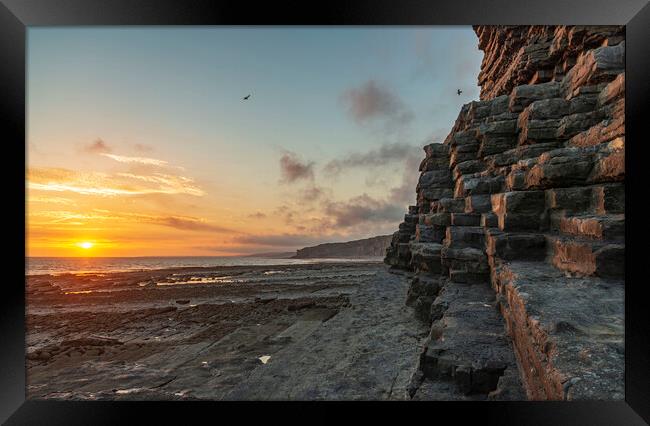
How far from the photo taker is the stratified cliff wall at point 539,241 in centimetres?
319

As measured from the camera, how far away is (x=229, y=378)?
7.48 metres

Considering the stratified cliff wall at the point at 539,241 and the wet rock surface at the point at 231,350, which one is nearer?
the stratified cliff wall at the point at 539,241

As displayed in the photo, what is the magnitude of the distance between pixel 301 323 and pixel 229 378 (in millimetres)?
5447

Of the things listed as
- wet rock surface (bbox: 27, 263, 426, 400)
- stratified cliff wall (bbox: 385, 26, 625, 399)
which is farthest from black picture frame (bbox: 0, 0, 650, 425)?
wet rock surface (bbox: 27, 263, 426, 400)

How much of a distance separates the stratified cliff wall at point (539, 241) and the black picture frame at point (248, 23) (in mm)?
592

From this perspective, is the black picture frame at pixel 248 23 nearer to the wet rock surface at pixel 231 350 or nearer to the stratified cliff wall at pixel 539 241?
the stratified cliff wall at pixel 539 241

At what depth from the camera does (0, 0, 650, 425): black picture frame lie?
313cm

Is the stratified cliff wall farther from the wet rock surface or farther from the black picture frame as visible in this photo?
the wet rock surface

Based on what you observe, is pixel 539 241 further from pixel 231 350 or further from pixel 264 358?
pixel 231 350

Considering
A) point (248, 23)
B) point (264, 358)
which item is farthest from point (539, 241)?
point (264, 358)

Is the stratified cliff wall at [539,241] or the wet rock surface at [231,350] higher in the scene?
the stratified cliff wall at [539,241]

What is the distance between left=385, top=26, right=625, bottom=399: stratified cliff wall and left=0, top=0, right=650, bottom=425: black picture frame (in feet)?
1.94

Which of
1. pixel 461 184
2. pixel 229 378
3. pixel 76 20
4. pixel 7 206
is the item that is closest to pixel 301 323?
pixel 229 378

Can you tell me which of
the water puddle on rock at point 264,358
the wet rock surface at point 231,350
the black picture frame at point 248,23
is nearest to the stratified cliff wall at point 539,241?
the black picture frame at point 248,23
